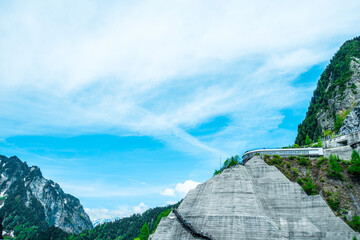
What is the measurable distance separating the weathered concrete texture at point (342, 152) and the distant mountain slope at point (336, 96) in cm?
2631

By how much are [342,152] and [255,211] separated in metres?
26.5

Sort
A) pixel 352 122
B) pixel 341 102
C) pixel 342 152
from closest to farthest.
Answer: pixel 342 152 < pixel 352 122 < pixel 341 102

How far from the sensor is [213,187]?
58125mm

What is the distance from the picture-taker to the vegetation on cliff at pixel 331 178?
156 feet

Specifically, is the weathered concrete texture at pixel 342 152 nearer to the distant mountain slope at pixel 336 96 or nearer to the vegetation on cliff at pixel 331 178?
the vegetation on cliff at pixel 331 178

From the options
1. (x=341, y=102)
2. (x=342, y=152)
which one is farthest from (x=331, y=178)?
(x=341, y=102)

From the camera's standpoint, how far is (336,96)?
98375 mm

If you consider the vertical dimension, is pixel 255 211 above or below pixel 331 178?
below

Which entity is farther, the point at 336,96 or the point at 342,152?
the point at 336,96

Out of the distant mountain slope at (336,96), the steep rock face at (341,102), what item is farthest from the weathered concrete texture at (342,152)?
the steep rock face at (341,102)

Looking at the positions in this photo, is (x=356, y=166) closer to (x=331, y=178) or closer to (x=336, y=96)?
(x=331, y=178)

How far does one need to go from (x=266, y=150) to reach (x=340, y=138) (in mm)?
17058

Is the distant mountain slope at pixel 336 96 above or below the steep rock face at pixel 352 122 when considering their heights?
above

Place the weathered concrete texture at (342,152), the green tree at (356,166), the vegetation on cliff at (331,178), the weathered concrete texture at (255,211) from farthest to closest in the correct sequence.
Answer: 1. the weathered concrete texture at (342,152)
2. the green tree at (356,166)
3. the vegetation on cliff at (331,178)
4. the weathered concrete texture at (255,211)
